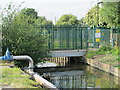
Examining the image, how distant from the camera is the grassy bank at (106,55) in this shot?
42.3ft

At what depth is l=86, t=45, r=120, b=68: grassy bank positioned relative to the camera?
42.3 ft

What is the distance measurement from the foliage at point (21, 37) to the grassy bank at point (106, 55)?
417cm

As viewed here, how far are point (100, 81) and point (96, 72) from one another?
2.18 metres

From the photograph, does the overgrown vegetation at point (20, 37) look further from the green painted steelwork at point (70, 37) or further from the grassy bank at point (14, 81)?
the green painted steelwork at point (70, 37)

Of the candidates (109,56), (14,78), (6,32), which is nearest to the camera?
(14,78)

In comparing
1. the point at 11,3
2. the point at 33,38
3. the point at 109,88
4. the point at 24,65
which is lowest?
the point at 109,88

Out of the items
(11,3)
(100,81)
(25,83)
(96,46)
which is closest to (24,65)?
(11,3)

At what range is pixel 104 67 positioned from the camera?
12.6 metres

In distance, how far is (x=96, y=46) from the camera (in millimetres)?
17188

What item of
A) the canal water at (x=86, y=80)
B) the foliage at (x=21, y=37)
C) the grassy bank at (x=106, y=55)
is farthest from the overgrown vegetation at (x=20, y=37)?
the grassy bank at (x=106, y=55)

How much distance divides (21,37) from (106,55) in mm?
6675

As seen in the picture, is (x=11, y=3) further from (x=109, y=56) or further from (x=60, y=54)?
(x=109, y=56)

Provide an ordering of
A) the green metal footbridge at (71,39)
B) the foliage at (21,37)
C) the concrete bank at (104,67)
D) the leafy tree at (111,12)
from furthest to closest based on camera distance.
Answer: the green metal footbridge at (71,39)
the leafy tree at (111,12)
the concrete bank at (104,67)
the foliage at (21,37)

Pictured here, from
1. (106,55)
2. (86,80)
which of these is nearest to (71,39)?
(106,55)
